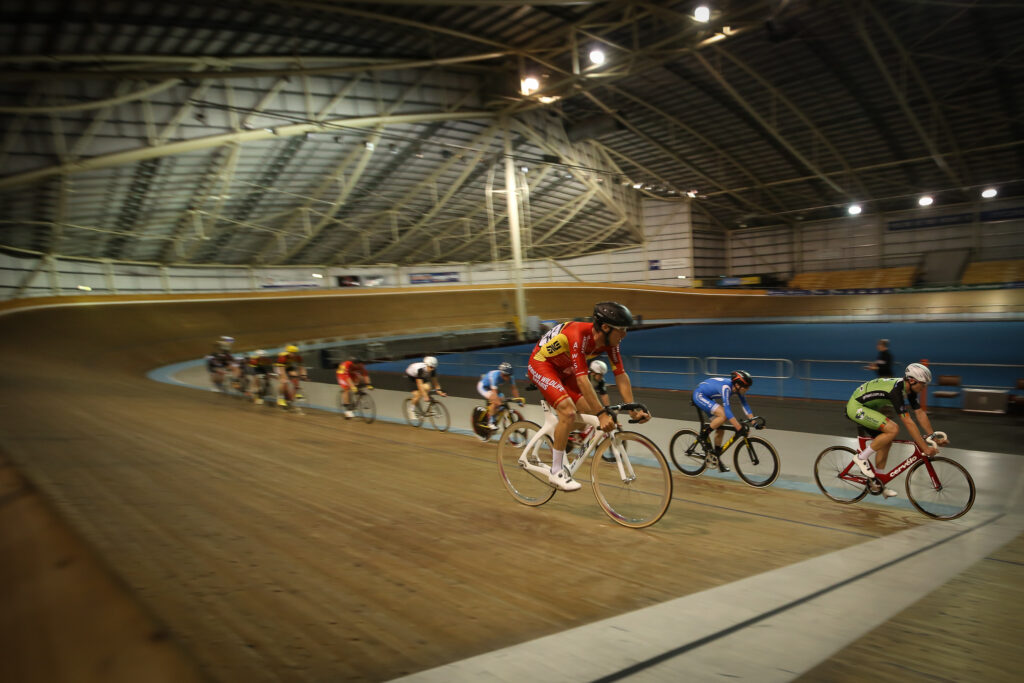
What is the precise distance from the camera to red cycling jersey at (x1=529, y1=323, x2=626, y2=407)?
3.98 m

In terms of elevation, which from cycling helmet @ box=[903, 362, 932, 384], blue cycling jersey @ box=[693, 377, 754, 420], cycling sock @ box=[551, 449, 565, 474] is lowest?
cycling sock @ box=[551, 449, 565, 474]

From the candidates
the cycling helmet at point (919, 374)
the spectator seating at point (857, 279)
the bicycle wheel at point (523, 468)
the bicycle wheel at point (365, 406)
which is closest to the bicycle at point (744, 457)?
the cycling helmet at point (919, 374)

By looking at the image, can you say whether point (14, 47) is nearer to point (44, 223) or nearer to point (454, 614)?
point (44, 223)

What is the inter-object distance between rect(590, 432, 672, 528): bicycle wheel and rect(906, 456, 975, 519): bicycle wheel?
7.69ft

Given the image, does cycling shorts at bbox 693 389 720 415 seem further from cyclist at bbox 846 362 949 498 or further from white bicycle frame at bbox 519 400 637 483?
white bicycle frame at bbox 519 400 637 483

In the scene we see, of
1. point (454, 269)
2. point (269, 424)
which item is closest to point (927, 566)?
point (269, 424)

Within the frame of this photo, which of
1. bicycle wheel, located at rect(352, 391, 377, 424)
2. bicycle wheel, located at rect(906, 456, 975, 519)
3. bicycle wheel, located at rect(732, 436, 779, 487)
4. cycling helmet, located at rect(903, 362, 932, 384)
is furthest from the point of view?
bicycle wheel, located at rect(352, 391, 377, 424)

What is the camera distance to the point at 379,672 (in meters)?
2.13

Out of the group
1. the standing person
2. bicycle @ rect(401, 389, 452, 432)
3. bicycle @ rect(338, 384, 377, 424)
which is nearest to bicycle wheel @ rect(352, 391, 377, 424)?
bicycle @ rect(338, 384, 377, 424)

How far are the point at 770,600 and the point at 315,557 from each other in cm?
249

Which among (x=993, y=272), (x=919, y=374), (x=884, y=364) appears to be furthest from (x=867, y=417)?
(x=993, y=272)

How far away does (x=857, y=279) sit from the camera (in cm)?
3378

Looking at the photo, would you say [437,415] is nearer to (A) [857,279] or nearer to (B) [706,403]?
(B) [706,403]

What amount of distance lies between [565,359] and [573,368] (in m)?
0.10
